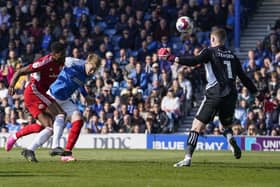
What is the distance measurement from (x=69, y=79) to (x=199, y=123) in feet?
8.96

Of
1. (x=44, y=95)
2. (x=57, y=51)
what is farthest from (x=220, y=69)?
(x=44, y=95)

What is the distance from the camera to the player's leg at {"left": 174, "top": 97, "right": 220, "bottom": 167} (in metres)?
14.9

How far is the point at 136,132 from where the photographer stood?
2653cm

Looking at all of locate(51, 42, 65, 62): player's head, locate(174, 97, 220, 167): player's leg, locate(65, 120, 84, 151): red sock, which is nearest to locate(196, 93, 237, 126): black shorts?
locate(174, 97, 220, 167): player's leg

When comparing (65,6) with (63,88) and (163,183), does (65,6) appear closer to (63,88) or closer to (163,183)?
(63,88)

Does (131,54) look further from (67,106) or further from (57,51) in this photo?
(57,51)

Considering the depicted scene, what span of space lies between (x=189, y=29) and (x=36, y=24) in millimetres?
15012

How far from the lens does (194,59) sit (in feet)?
48.3

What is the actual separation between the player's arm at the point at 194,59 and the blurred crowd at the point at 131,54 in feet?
32.3

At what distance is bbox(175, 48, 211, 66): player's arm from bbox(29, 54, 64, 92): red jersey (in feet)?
8.86

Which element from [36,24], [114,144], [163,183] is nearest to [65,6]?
[36,24]

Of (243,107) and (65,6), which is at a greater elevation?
(65,6)

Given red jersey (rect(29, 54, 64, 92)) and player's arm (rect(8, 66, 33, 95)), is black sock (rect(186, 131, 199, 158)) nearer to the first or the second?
red jersey (rect(29, 54, 64, 92))

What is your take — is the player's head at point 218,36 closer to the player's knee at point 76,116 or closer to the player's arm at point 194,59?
the player's arm at point 194,59
